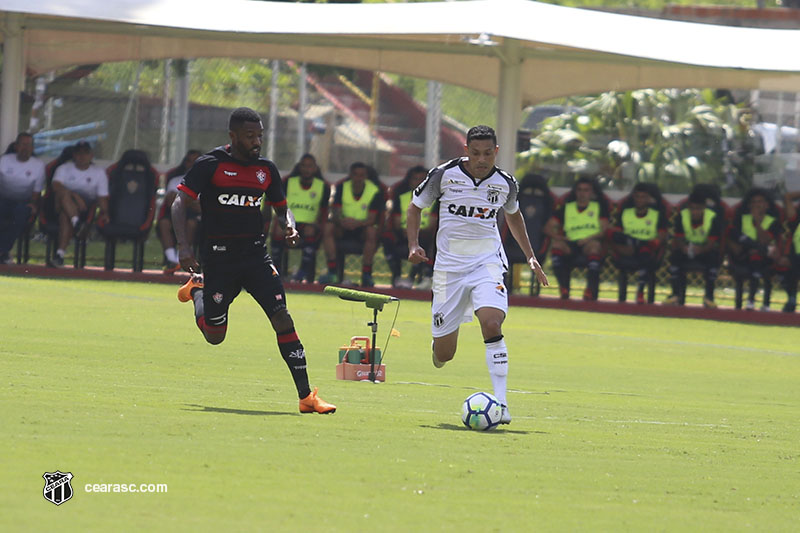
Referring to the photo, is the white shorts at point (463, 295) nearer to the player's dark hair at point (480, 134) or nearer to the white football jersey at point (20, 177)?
the player's dark hair at point (480, 134)

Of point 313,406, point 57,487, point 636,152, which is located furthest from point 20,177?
point 57,487

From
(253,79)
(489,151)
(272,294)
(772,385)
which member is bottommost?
(772,385)

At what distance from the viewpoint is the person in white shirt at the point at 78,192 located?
2136 cm

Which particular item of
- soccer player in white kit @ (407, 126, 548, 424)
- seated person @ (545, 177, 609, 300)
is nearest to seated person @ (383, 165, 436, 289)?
seated person @ (545, 177, 609, 300)

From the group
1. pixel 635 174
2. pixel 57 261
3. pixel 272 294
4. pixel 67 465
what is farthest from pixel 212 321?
pixel 635 174

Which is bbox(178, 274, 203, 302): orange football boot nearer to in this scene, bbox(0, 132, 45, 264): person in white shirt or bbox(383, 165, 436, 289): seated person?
bbox(383, 165, 436, 289): seated person

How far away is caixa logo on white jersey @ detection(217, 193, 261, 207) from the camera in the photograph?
9352mm

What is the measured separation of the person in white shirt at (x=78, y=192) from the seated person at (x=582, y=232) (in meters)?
6.84

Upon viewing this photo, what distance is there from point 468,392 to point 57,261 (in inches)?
462

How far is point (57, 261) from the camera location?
849 inches

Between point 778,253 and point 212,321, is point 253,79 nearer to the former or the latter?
point 778,253

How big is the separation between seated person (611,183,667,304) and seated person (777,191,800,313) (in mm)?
1823

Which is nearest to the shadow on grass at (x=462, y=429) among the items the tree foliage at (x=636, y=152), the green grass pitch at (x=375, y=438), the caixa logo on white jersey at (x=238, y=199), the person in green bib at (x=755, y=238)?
the green grass pitch at (x=375, y=438)

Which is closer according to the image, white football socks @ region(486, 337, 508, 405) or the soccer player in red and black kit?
the soccer player in red and black kit
